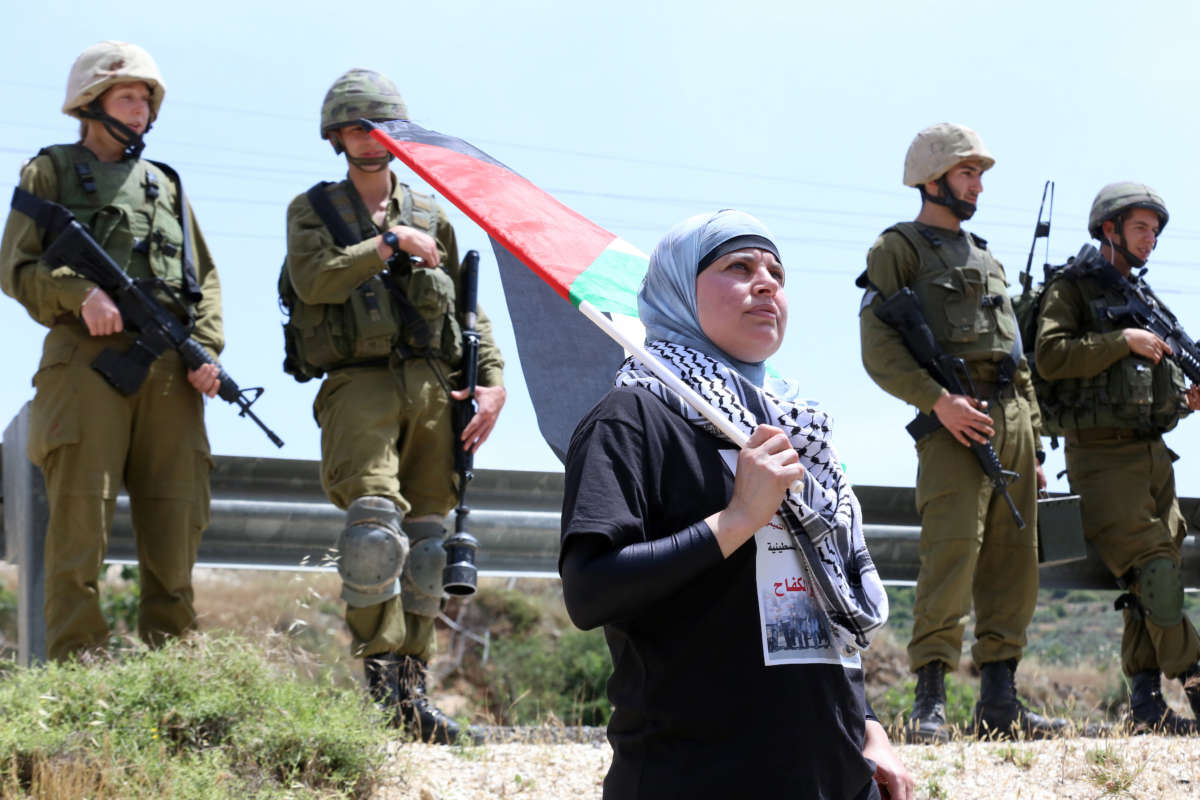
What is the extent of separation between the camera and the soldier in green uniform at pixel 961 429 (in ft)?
18.6

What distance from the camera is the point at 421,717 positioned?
515 cm

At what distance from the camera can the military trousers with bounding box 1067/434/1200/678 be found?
6.32 meters

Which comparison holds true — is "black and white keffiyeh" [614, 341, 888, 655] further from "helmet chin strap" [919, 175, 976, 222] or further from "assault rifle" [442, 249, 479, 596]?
"helmet chin strap" [919, 175, 976, 222]

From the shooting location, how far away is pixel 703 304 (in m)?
2.59

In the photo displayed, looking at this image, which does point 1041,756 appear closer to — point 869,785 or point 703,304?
point 869,785

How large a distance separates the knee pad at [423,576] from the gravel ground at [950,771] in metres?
0.67

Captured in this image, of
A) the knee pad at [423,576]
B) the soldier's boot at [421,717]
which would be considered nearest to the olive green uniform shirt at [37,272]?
the knee pad at [423,576]

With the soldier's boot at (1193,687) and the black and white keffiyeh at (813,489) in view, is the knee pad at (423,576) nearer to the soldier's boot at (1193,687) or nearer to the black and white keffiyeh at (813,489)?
the black and white keffiyeh at (813,489)

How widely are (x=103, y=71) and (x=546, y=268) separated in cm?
315

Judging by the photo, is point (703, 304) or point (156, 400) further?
point (156, 400)

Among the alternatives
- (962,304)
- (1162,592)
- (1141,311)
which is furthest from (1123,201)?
(1162,592)

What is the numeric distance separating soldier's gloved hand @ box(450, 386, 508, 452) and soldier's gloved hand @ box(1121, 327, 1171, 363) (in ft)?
9.56

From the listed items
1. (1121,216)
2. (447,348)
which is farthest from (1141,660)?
(447,348)

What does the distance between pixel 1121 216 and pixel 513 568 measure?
3.41m
